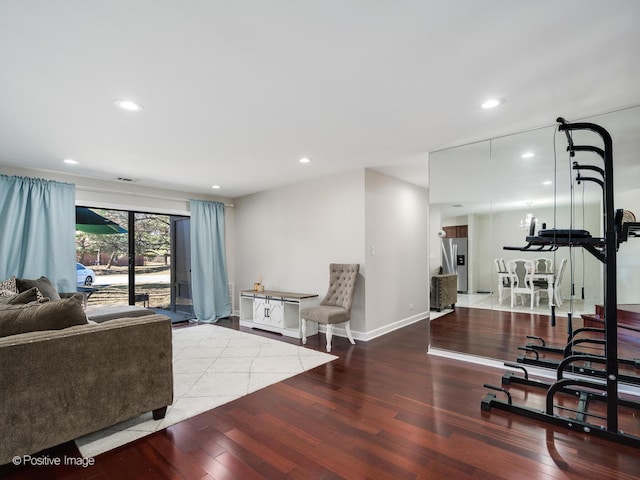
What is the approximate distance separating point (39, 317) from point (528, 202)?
164 inches

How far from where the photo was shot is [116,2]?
1.51 meters

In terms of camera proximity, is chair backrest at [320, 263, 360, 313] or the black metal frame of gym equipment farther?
chair backrest at [320, 263, 360, 313]

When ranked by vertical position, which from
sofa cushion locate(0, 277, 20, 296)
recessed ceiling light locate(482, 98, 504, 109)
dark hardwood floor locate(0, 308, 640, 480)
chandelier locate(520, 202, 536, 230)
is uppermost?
recessed ceiling light locate(482, 98, 504, 109)

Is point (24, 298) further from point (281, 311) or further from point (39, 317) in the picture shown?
point (281, 311)

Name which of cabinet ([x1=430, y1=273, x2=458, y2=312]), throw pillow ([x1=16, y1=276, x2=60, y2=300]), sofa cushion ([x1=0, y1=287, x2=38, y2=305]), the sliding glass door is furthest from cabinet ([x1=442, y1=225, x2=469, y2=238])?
the sliding glass door

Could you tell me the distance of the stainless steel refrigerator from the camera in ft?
12.3

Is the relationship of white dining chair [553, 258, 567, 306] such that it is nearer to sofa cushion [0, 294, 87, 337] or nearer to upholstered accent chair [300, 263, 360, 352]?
upholstered accent chair [300, 263, 360, 352]

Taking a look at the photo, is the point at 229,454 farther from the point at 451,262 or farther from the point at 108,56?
the point at 451,262

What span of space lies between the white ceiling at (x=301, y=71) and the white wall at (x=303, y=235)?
4.13 feet

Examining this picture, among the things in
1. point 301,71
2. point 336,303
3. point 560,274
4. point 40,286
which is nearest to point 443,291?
point 560,274

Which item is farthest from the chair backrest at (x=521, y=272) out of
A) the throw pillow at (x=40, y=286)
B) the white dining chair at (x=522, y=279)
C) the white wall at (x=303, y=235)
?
the throw pillow at (x=40, y=286)

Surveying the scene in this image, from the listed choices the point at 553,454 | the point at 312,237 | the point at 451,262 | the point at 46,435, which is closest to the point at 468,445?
the point at 553,454

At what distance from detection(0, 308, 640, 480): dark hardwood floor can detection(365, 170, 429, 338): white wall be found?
1.84m

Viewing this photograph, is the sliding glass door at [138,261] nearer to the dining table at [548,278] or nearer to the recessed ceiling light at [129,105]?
the recessed ceiling light at [129,105]
